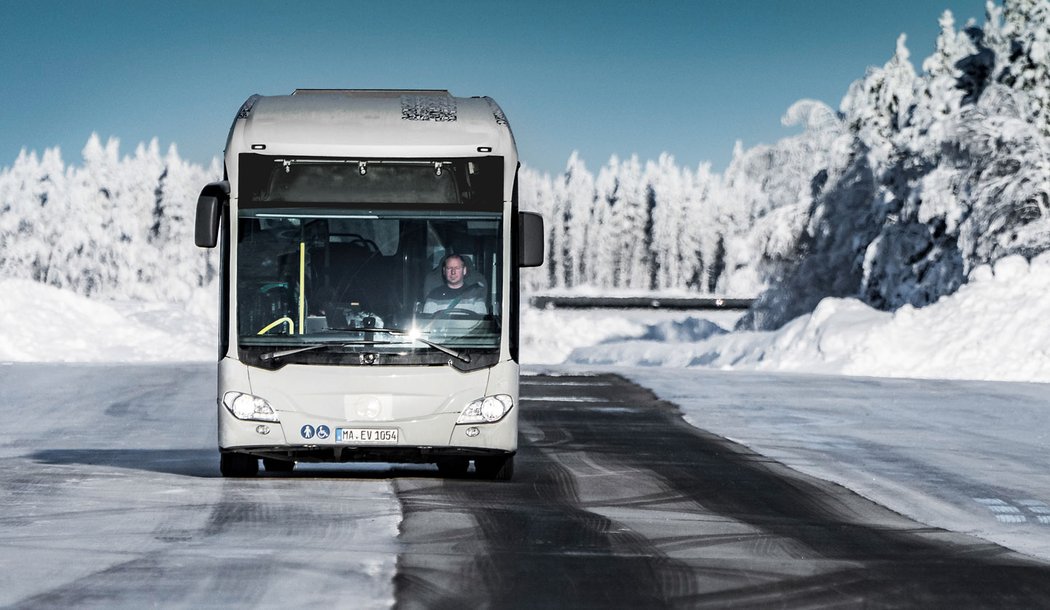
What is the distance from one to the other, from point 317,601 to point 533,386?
23040mm

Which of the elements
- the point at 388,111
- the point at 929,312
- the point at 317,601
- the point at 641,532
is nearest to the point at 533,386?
the point at 929,312

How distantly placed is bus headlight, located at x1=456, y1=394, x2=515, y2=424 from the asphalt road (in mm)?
572

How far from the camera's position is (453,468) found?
14.0 metres

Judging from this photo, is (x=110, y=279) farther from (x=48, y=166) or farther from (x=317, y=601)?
(x=317, y=601)

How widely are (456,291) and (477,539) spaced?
3.53 meters

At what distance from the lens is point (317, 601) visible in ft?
22.5

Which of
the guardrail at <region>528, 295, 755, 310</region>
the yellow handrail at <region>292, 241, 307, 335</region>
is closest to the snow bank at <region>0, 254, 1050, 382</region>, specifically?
the yellow handrail at <region>292, 241, 307, 335</region>

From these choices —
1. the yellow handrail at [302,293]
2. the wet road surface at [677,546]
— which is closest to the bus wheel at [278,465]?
the wet road surface at [677,546]

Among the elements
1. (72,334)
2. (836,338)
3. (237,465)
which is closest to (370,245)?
(237,465)

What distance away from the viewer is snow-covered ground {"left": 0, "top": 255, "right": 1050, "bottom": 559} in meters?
14.1

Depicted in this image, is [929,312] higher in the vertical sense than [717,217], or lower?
lower

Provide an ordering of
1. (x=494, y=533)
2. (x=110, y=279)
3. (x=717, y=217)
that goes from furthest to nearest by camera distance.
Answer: (x=717, y=217) → (x=110, y=279) → (x=494, y=533)

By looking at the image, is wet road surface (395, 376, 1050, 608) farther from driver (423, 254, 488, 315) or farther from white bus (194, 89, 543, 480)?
driver (423, 254, 488, 315)

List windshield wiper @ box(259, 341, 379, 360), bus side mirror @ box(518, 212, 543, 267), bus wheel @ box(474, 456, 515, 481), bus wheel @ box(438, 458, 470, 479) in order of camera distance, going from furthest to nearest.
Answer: bus wheel @ box(438, 458, 470, 479) < bus wheel @ box(474, 456, 515, 481) < bus side mirror @ box(518, 212, 543, 267) < windshield wiper @ box(259, 341, 379, 360)
